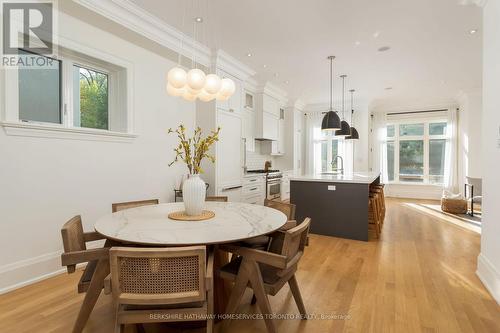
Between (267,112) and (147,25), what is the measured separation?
3.47 m

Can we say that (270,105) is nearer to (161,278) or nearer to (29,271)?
(29,271)

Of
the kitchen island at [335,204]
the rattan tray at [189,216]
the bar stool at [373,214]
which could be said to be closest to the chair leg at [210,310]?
the rattan tray at [189,216]

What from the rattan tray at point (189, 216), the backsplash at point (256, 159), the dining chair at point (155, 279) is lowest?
the dining chair at point (155, 279)

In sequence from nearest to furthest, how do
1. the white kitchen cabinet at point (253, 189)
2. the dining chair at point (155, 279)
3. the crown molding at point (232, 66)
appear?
the dining chair at point (155, 279), the crown molding at point (232, 66), the white kitchen cabinet at point (253, 189)

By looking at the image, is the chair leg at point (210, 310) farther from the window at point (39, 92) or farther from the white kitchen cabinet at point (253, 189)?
the white kitchen cabinet at point (253, 189)

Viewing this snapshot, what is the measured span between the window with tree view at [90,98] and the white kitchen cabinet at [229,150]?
1.63m

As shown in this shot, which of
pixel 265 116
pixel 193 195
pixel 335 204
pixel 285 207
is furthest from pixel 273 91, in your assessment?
pixel 193 195

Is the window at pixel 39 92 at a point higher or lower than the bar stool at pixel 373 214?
higher

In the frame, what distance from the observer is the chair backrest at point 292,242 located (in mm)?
1562

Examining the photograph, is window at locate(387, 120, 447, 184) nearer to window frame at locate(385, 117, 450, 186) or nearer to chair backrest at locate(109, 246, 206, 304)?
window frame at locate(385, 117, 450, 186)

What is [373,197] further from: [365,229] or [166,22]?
[166,22]

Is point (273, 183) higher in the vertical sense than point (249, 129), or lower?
lower

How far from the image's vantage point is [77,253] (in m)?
1.52

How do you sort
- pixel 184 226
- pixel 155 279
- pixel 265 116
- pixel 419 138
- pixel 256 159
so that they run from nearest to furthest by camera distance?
pixel 155 279 < pixel 184 226 < pixel 265 116 < pixel 256 159 < pixel 419 138
